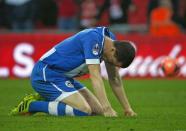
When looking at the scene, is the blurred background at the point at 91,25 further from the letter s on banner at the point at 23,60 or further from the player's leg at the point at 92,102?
the player's leg at the point at 92,102

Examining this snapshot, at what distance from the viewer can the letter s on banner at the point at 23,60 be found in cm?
2323

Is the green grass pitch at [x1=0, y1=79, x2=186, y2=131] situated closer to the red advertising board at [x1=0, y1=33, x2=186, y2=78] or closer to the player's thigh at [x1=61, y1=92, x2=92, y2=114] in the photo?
the player's thigh at [x1=61, y1=92, x2=92, y2=114]

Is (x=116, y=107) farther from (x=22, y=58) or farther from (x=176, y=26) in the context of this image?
(x=176, y=26)

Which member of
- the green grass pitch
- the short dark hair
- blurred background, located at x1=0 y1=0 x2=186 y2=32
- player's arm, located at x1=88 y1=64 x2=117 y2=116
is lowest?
the green grass pitch

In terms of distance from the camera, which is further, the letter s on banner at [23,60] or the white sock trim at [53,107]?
the letter s on banner at [23,60]

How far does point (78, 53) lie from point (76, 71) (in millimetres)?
312

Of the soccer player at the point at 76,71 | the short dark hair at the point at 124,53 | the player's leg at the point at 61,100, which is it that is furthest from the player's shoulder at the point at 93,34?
the player's leg at the point at 61,100

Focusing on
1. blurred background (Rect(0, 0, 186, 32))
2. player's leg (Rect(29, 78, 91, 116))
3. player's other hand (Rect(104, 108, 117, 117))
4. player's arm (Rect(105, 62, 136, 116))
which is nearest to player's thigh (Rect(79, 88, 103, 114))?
player's leg (Rect(29, 78, 91, 116))

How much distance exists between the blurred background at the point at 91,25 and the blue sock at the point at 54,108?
11.2 metres

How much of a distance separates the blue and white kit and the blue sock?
11cm

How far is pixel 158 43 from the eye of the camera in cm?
2373

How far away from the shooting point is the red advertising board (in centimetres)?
2333

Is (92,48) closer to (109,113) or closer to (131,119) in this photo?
(109,113)

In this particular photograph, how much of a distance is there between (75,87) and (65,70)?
54 cm
